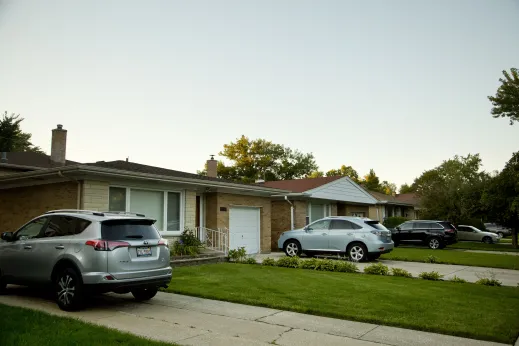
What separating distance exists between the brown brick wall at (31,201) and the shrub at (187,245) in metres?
3.71

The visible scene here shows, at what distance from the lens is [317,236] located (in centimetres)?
1630

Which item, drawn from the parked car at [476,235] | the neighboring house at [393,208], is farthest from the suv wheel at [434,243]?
the neighboring house at [393,208]

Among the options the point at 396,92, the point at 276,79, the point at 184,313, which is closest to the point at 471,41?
the point at 396,92

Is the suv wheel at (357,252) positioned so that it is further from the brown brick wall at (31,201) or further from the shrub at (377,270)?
the brown brick wall at (31,201)

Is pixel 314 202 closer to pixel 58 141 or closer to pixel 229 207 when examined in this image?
pixel 229 207

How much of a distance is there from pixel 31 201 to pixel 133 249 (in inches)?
347

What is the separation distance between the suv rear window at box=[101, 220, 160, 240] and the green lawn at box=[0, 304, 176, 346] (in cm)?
148

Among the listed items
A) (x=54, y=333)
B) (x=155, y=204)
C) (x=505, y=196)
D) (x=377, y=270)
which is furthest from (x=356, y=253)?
(x=505, y=196)

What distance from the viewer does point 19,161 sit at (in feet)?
73.9

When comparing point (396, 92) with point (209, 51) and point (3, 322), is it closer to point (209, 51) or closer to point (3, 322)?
point (209, 51)

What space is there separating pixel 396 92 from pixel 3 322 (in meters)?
15.8

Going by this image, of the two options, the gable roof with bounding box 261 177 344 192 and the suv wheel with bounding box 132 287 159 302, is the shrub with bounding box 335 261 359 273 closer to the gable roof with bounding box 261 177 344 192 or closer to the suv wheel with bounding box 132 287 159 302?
the suv wheel with bounding box 132 287 159 302

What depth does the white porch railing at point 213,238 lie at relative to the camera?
631 inches

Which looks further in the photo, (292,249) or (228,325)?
(292,249)
